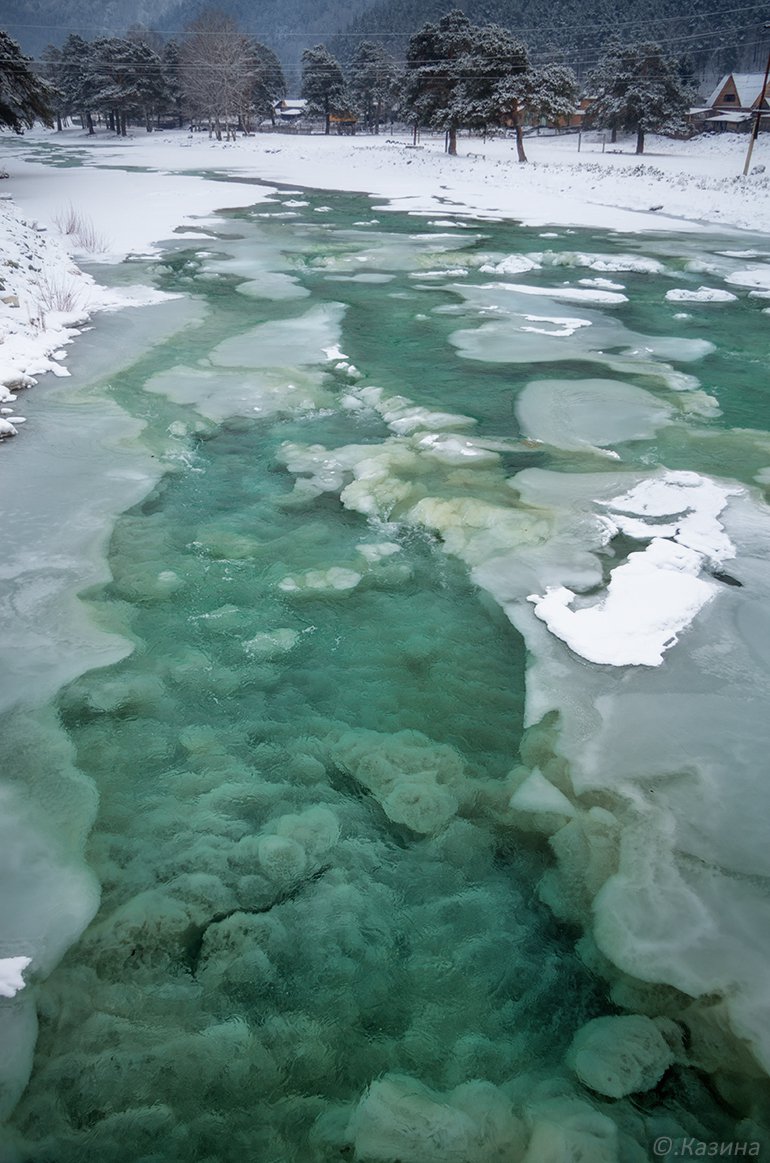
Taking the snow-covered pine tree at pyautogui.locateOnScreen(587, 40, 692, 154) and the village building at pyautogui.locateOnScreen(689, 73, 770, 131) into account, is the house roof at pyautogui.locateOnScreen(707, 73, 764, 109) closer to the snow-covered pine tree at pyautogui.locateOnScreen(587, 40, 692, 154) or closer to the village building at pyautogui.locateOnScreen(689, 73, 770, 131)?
the village building at pyautogui.locateOnScreen(689, 73, 770, 131)

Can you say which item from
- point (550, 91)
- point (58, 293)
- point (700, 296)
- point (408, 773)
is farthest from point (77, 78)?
point (408, 773)

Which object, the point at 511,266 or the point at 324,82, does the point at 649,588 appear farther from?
the point at 324,82

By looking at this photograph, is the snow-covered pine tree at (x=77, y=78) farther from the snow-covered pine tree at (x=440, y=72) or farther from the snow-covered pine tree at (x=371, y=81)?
the snow-covered pine tree at (x=440, y=72)

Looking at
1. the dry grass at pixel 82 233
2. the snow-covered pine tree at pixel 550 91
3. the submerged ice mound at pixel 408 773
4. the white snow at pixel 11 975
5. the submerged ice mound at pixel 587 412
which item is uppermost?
the snow-covered pine tree at pixel 550 91

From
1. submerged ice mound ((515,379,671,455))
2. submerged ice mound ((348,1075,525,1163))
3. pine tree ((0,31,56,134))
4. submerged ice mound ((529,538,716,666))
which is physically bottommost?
submerged ice mound ((348,1075,525,1163))

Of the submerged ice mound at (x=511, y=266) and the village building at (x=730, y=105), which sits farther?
the village building at (x=730, y=105)

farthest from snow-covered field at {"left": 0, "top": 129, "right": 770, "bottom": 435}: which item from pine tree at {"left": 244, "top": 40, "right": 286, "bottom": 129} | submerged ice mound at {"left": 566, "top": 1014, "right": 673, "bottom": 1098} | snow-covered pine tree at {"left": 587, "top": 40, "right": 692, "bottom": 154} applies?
pine tree at {"left": 244, "top": 40, "right": 286, "bottom": 129}

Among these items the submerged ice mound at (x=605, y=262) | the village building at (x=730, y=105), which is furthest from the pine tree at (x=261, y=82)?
the submerged ice mound at (x=605, y=262)
